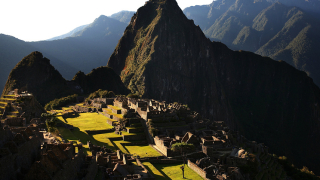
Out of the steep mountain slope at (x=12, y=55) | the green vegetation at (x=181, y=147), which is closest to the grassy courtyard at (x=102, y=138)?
the green vegetation at (x=181, y=147)

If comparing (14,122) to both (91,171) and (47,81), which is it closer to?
(91,171)

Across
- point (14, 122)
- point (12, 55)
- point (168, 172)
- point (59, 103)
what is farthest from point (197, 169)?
point (12, 55)

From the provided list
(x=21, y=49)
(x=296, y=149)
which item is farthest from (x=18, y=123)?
(x=296, y=149)

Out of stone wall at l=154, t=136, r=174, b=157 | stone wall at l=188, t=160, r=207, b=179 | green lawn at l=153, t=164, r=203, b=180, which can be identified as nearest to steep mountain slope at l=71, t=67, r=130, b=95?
stone wall at l=154, t=136, r=174, b=157

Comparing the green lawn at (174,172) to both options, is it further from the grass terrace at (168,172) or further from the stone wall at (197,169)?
the stone wall at (197,169)

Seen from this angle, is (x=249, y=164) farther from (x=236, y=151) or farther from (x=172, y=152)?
(x=172, y=152)

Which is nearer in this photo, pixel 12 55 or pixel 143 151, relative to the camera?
pixel 143 151
